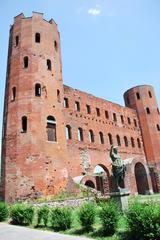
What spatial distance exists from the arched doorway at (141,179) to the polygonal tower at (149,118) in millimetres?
2331

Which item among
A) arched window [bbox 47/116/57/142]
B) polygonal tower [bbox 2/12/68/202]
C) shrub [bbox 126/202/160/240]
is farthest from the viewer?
arched window [bbox 47/116/57/142]

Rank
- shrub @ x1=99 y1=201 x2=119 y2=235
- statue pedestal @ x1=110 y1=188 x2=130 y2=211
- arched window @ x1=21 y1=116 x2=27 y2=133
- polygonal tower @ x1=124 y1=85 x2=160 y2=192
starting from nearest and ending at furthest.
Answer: shrub @ x1=99 y1=201 x2=119 y2=235 → statue pedestal @ x1=110 y1=188 x2=130 y2=211 → arched window @ x1=21 y1=116 x2=27 y2=133 → polygonal tower @ x1=124 y1=85 x2=160 y2=192

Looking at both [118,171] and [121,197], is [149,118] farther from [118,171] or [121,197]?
[121,197]

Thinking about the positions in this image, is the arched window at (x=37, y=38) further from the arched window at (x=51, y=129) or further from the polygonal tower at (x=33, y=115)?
the arched window at (x=51, y=129)

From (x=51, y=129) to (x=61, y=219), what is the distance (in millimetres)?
10598

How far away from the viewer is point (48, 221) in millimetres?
10977

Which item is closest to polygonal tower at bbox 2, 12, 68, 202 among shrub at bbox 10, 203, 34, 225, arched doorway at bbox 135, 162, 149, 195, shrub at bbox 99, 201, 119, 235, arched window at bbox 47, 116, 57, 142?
arched window at bbox 47, 116, 57, 142

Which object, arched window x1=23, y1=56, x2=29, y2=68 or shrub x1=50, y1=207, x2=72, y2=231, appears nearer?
shrub x1=50, y1=207, x2=72, y2=231

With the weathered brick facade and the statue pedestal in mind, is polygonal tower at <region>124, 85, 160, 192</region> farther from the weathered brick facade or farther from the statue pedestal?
the statue pedestal

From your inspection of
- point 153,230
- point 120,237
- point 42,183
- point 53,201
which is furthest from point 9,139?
point 153,230

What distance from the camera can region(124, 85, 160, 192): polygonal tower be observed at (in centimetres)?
3181

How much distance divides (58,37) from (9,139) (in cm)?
1225

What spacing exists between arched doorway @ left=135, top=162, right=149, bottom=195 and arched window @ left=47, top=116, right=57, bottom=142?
42.9 ft

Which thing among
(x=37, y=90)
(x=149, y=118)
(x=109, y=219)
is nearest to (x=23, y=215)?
(x=109, y=219)
